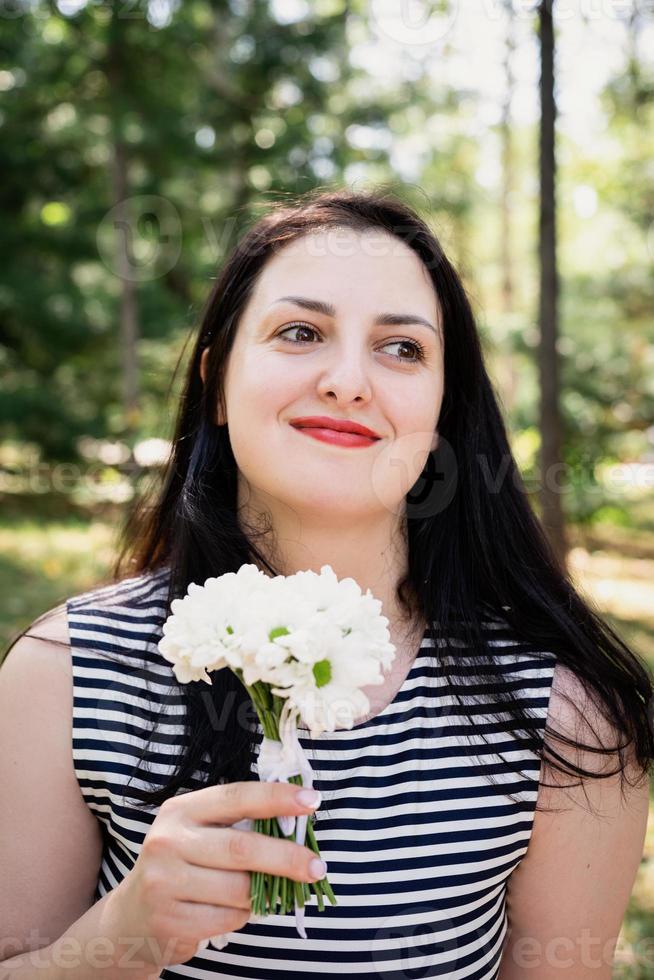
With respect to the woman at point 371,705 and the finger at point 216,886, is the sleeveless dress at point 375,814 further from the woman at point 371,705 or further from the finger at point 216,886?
the finger at point 216,886

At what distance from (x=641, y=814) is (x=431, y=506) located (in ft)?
2.72

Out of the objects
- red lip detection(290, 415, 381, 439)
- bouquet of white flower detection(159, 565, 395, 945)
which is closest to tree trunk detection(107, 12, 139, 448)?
red lip detection(290, 415, 381, 439)

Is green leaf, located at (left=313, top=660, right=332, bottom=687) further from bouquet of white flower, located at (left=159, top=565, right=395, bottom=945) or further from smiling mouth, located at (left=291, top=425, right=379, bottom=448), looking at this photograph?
smiling mouth, located at (left=291, top=425, right=379, bottom=448)

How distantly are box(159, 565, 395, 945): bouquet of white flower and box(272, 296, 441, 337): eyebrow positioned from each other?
2.31 feet

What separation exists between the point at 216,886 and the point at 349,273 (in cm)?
118

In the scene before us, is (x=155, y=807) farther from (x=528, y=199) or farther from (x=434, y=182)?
(x=528, y=199)

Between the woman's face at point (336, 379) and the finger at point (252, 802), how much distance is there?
669mm

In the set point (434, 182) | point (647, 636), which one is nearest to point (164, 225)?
point (434, 182)

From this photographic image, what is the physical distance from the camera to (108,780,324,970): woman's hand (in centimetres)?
120

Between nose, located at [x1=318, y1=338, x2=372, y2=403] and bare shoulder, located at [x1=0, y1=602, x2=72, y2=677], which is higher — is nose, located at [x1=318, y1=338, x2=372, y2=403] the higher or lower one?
the higher one

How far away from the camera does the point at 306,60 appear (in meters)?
10.6

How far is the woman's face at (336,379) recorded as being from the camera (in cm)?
174

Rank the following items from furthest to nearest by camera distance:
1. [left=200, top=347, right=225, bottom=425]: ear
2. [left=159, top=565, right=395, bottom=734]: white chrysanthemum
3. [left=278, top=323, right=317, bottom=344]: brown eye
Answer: [left=200, top=347, right=225, bottom=425]: ear
[left=278, top=323, right=317, bottom=344]: brown eye
[left=159, top=565, right=395, bottom=734]: white chrysanthemum

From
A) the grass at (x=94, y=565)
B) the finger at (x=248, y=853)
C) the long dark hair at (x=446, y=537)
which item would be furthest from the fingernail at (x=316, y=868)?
the grass at (x=94, y=565)
